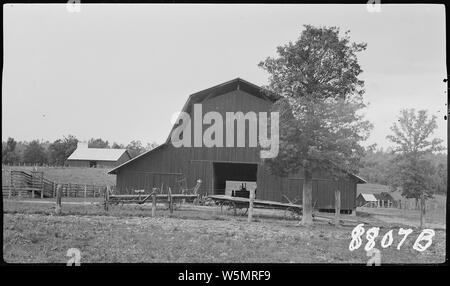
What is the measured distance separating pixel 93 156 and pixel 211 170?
5.97 metres

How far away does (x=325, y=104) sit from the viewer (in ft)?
15.6

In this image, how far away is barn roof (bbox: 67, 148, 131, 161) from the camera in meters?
4.20

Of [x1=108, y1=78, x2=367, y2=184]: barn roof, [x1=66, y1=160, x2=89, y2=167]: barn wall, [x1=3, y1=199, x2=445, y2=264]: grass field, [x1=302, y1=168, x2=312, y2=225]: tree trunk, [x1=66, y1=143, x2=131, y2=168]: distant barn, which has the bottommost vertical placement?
[x1=3, y1=199, x2=445, y2=264]: grass field

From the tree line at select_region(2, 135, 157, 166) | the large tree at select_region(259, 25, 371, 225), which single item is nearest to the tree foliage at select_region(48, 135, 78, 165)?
the tree line at select_region(2, 135, 157, 166)

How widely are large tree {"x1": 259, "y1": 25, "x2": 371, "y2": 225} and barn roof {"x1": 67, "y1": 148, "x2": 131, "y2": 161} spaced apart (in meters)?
1.60

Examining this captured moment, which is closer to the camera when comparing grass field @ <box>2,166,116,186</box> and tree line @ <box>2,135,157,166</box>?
tree line @ <box>2,135,157,166</box>

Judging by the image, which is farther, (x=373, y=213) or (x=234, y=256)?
(x=373, y=213)

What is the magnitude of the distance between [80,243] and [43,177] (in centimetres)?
110

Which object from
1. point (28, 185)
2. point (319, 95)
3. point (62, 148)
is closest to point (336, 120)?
point (319, 95)

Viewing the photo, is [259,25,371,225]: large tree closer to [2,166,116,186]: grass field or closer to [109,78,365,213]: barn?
[109,78,365,213]: barn

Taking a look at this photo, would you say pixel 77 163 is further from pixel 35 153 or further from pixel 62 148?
pixel 35 153
